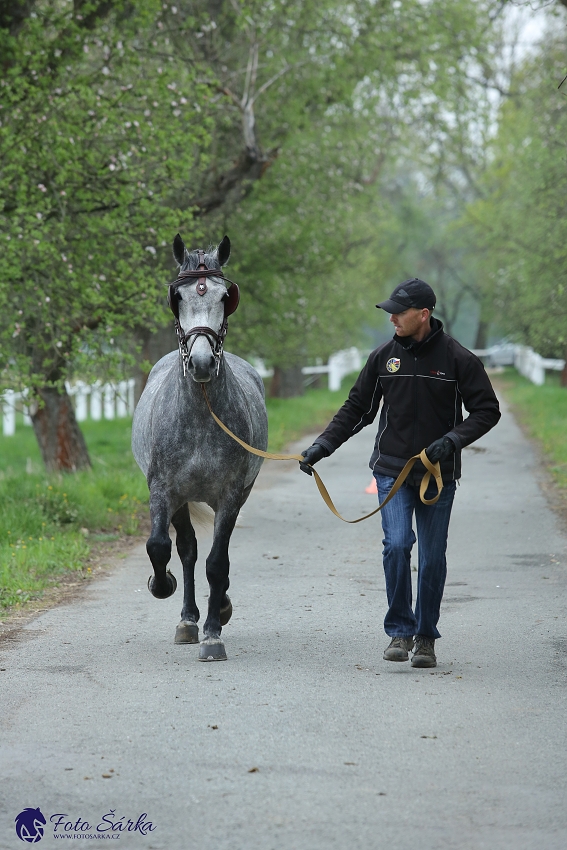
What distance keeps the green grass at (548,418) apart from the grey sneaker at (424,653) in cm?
887

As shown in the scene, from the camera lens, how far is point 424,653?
6.79 metres

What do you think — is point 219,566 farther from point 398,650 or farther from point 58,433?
point 58,433

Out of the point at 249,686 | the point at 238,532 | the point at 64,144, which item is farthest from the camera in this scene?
the point at 64,144

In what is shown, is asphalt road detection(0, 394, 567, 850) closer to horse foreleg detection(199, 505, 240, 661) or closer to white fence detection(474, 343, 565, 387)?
horse foreleg detection(199, 505, 240, 661)

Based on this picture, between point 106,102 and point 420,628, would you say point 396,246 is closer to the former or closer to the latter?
point 106,102

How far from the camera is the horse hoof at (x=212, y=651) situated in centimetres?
695

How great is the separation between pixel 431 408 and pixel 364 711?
193 cm

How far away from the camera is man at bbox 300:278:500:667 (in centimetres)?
678

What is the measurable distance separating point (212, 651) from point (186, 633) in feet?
1.90

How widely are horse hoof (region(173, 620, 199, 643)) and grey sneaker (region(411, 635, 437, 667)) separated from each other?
1516 millimetres

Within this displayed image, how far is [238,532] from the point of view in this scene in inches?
487

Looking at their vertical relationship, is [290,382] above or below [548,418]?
above

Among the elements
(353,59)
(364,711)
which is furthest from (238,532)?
(353,59)

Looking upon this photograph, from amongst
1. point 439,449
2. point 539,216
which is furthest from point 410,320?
point 539,216
